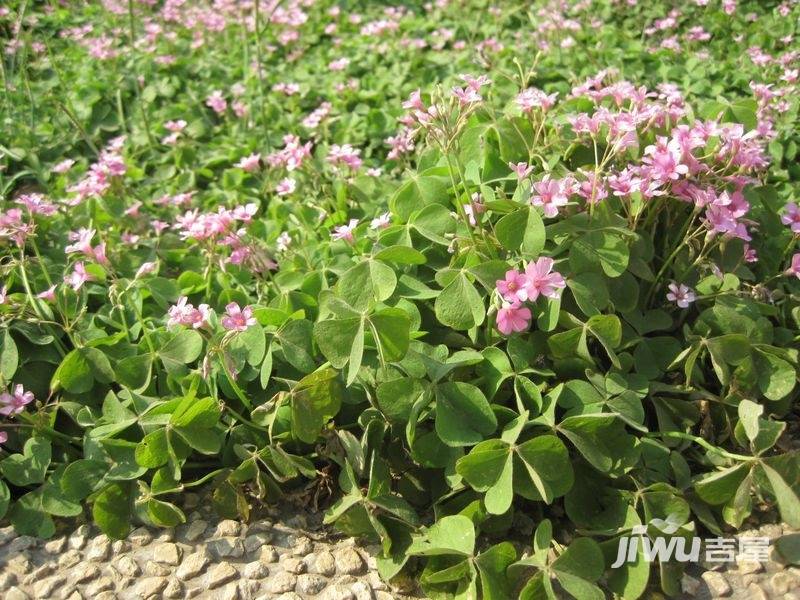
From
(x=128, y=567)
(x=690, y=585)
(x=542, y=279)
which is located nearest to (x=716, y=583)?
(x=690, y=585)

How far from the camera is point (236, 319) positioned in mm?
2094

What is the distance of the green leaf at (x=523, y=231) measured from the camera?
6.66 feet

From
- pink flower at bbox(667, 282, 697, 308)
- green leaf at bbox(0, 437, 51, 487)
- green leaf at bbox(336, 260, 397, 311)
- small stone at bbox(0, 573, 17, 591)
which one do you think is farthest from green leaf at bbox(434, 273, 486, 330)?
small stone at bbox(0, 573, 17, 591)

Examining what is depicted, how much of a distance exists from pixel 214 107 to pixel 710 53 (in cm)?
259

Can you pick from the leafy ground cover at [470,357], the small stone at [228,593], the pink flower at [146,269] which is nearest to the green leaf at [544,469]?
the leafy ground cover at [470,357]

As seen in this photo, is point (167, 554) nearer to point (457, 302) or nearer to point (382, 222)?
point (457, 302)

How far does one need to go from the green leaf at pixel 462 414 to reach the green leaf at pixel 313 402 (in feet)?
0.86

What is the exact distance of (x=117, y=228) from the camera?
3074 mm

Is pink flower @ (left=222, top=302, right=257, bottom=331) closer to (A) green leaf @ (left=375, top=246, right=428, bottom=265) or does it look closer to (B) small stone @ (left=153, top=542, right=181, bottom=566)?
(A) green leaf @ (left=375, top=246, right=428, bottom=265)

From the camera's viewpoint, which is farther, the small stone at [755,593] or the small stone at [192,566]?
the small stone at [192,566]

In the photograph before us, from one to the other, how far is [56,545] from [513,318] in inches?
51.3

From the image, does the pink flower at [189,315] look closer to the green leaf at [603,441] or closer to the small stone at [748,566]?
the green leaf at [603,441]

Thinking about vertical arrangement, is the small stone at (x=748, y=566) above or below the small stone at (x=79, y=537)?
below

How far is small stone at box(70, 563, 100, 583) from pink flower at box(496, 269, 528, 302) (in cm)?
121
